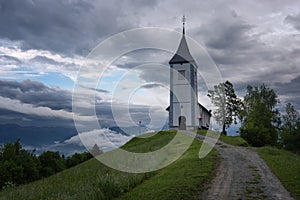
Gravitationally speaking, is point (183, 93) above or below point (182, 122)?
above

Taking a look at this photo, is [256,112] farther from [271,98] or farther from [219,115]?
[271,98]

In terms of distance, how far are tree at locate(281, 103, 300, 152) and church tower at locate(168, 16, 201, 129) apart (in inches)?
680

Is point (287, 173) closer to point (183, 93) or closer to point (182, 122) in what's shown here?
point (182, 122)

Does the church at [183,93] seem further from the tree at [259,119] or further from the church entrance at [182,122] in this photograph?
the tree at [259,119]

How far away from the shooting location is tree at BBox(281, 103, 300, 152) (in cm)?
5562

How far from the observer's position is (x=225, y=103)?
60156mm

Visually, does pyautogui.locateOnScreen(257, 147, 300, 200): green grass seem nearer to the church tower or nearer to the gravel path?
the gravel path

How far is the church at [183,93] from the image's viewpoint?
54250 mm

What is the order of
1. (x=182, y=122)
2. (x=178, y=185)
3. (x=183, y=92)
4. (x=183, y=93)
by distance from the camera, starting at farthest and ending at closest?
(x=183, y=92), (x=183, y=93), (x=182, y=122), (x=178, y=185)

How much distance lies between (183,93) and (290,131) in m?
24.8

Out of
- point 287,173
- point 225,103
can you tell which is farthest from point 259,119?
point 287,173

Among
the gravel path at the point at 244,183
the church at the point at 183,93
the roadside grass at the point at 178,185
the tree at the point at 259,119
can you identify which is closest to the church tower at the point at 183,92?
the church at the point at 183,93

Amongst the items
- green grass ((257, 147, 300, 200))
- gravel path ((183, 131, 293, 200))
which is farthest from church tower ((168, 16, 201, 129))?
gravel path ((183, 131, 293, 200))

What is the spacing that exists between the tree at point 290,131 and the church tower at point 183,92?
56.6 feet
